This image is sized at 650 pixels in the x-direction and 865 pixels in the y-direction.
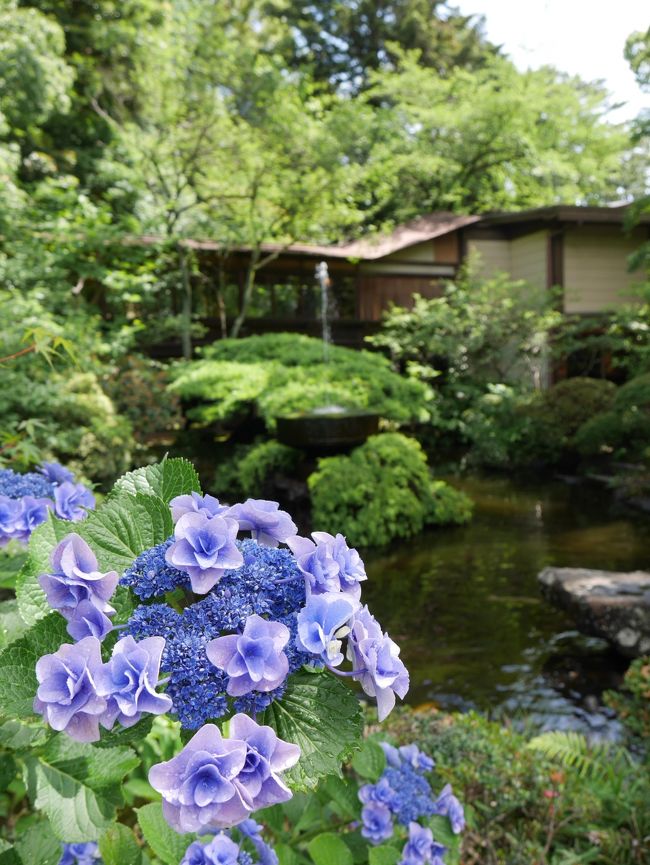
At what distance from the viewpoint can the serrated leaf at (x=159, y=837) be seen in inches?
38.9

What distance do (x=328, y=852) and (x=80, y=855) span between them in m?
0.56

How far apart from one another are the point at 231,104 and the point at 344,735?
14.9 meters

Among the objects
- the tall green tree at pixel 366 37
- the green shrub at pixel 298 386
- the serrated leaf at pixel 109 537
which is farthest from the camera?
the tall green tree at pixel 366 37

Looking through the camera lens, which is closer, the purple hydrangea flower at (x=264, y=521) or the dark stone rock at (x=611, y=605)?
the purple hydrangea flower at (x=264, y=521)

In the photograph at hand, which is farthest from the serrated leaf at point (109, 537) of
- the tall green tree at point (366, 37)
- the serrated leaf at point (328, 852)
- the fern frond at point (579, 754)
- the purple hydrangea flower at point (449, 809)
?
the tall green tree at point (366, 37)

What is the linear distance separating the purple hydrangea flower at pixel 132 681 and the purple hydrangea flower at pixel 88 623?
0.06 metres

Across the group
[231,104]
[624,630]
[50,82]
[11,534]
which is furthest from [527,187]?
[11,534]

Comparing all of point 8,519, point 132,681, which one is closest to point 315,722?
point 132,681

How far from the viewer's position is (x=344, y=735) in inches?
29.0

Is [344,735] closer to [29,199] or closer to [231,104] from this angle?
[29,199]

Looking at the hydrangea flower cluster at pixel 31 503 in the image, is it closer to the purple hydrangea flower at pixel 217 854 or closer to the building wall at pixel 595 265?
the purple hydrangea flower at pixel 217 854

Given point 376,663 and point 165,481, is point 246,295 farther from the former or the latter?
point 376,663

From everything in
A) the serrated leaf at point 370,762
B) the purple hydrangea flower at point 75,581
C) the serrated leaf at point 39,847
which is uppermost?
the purple hydrangea flower at point 75,581

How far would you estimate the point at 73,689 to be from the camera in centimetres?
67
